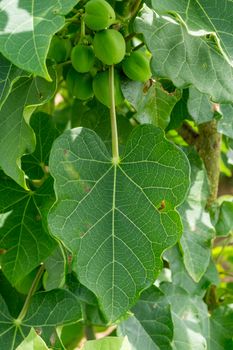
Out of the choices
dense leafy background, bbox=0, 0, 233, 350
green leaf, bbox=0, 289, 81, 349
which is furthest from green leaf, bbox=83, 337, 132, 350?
green leaf, bbox=0, 289, 81, 349

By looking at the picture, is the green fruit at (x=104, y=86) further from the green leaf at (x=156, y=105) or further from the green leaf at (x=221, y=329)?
the green leaf at (x=221, y=329)

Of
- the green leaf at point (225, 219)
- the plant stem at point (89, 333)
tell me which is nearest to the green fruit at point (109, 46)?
the green leaf at point (225, 219)

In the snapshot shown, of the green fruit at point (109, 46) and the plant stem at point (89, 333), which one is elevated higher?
the green fruit at point (109, 46)

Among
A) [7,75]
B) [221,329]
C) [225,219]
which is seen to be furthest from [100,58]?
[221,329]

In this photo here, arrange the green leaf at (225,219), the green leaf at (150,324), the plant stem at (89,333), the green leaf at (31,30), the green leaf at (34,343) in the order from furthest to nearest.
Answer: the plant stem at (89,333)
the green leaf at (225,219)
the green leaf at (150,324)
the green leaf at (34,343)
the green leaf at (31,30)

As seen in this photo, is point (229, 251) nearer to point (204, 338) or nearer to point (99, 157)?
point (204, 338)

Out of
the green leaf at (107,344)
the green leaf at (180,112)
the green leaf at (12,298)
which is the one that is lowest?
the green leaf at (12,298)

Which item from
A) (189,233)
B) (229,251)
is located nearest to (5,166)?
(189,233)
